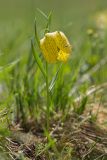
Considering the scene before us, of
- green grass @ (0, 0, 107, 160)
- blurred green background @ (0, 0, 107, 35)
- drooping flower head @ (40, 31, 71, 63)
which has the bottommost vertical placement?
green grass @ (0, 0, 107, 160)

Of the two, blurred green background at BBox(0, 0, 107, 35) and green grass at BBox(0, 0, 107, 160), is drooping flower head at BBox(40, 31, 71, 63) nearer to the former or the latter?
green grass at BBox(0, 0, 107, 160)

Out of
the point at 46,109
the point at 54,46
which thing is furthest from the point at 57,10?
the point at 54,46

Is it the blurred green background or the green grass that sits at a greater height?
the blurred green background

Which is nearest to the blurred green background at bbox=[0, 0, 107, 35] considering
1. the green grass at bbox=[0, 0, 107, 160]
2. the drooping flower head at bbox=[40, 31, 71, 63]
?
the green grass at bbox=[0, 0, 107, 160]

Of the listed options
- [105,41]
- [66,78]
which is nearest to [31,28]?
[105,41]

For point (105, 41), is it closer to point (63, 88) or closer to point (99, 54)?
point (99, 54)

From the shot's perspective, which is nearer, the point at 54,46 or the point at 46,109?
the point at 54,46

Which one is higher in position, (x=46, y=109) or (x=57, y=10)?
(x=57, y=10)

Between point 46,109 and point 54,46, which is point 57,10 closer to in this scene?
point 46,109

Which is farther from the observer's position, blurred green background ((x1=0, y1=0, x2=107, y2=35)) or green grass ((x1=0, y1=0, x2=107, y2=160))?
blurred green background ((x1=0, y1=0, x2=107, y2=35))
